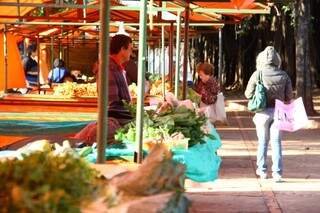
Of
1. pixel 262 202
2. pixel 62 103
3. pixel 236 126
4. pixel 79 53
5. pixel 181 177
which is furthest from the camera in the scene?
pixel 79 53

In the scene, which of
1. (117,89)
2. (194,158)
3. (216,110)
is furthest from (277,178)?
(194,158)

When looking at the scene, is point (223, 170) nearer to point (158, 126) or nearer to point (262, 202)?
point (262, 202)

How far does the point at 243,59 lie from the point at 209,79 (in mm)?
27867

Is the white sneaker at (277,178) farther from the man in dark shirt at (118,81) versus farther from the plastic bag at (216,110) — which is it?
the man in dark shirt at (118,81)

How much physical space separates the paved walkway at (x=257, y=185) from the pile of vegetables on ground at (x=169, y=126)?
2.02 feet

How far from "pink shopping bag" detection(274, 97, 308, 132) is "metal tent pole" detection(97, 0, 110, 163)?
535 cm

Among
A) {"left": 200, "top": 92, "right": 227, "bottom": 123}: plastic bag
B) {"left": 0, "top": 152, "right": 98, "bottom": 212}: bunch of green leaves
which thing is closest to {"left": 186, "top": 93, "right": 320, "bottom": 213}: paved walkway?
{"left": 200, "top": 92, "right": 227, "bottom": 123}: plastic bag

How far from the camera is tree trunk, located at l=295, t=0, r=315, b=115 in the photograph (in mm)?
20453

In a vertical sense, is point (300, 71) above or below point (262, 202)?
above

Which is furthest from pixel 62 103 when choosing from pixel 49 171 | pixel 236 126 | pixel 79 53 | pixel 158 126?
pixel 79 53

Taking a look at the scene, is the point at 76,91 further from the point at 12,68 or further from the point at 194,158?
the point at 194,158

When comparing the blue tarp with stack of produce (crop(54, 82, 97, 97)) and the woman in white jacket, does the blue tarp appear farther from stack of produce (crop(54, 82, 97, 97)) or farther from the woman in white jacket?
stack of produce (crop(54, 82, 97, 97))

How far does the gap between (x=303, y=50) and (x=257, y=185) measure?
10.6 metres

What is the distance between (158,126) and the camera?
6.93 metres
